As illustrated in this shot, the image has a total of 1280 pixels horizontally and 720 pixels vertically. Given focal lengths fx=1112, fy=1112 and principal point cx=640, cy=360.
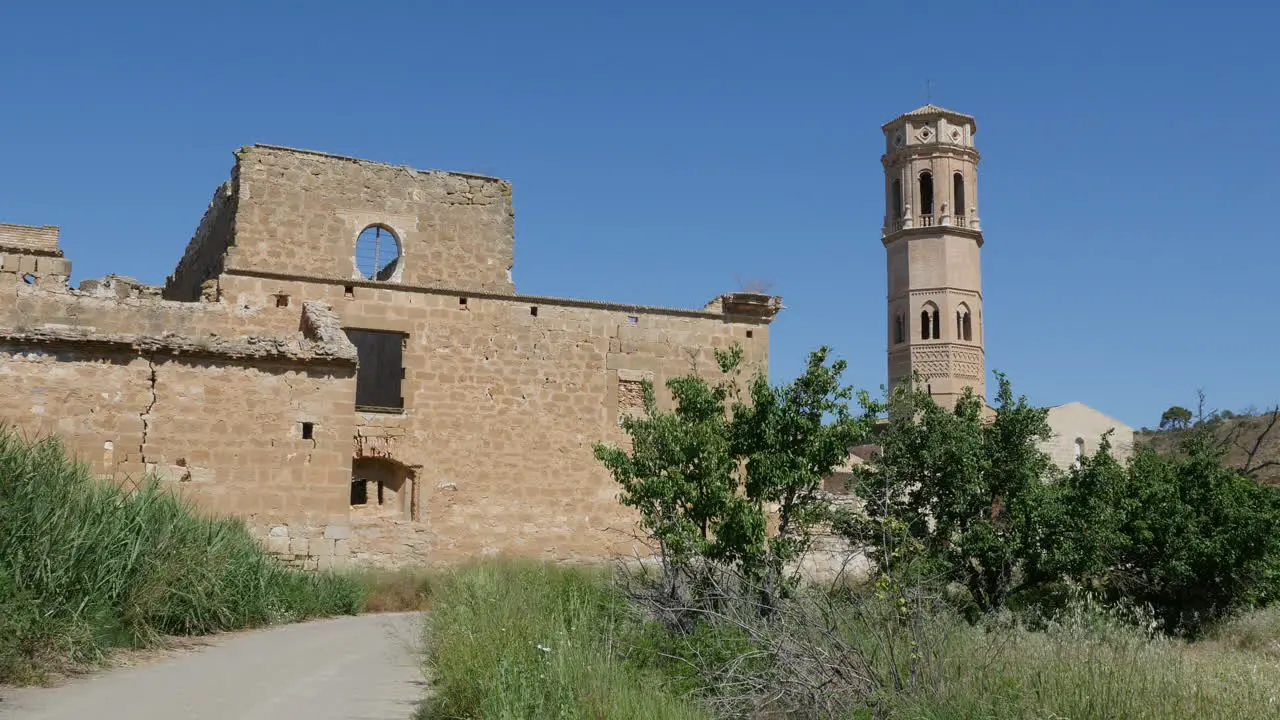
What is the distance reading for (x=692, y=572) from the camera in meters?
10.9

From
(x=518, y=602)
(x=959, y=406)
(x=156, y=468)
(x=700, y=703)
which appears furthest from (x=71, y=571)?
(x=959, y=406)

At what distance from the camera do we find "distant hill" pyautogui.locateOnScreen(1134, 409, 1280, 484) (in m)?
36.6

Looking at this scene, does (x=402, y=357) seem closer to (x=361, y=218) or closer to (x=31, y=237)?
(x=361, y=218)

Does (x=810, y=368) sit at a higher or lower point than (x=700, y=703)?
higher

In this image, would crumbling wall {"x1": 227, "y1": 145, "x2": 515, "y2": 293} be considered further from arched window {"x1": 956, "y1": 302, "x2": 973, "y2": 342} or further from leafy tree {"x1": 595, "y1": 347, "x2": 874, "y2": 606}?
arched window {"x1": 956, "y1": 302, "x2": 973, "y2": 342}

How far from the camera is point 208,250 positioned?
882 inches

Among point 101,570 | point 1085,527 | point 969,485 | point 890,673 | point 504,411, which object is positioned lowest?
point 890,673

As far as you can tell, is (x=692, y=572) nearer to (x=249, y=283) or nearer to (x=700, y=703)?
(x=700, y=703)

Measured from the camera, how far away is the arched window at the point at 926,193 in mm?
50250

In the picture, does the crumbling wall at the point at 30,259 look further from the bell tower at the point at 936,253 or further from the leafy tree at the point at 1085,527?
the bell tower at the point at 936,253

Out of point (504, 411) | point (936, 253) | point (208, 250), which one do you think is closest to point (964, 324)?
point (936, 253)

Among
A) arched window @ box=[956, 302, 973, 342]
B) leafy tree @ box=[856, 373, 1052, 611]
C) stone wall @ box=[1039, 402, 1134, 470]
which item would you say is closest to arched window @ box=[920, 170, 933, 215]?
arched window @ box=[956, 302, 973, 342]

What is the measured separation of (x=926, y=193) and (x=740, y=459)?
134ft

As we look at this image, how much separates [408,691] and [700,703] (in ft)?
7.25
